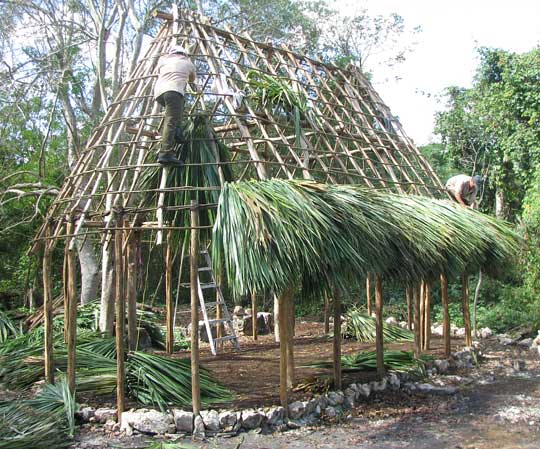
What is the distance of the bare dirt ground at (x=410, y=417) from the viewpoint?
5320 millimetres

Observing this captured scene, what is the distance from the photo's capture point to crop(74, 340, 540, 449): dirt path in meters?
5.31

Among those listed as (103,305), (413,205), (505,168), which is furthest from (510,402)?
(505,168)

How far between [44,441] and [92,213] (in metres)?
2.74

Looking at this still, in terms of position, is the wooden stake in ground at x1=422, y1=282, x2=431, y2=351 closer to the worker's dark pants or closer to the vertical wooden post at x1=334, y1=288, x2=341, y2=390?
the vertical wooden post at x1=334, y1=288, x2=341, y2=390

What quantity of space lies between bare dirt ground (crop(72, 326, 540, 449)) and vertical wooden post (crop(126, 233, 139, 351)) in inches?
46.1

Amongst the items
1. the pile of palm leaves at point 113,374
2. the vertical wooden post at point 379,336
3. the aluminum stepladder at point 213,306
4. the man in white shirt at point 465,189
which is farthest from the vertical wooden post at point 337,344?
the man in white shirt at point 465,189

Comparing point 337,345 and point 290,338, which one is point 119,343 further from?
point 337,345

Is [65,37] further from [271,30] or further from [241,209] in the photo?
[241,209]

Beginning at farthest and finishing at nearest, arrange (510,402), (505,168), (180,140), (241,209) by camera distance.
Result: (505,168) < (510,402) < (180,140) < (241,209)

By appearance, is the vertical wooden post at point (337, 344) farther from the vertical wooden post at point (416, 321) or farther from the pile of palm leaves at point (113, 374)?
the vertical wooden post at point (416, 321)

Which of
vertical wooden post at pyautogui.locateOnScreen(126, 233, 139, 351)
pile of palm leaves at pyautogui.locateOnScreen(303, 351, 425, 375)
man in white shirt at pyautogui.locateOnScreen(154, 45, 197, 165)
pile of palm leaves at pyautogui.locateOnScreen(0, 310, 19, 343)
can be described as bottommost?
pile of palm leaves at pyautogui.locateOnScreen(303, 351, 425, 375)

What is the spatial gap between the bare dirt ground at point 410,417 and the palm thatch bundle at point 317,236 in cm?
142

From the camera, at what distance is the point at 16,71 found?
12.4 metres

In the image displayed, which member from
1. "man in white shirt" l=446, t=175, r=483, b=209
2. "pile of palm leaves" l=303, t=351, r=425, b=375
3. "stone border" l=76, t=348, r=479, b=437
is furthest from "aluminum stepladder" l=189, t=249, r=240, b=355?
"man in white shirt" l=446, t=175, r=483, b=209
